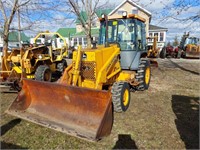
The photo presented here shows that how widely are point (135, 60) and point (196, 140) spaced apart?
3.49m

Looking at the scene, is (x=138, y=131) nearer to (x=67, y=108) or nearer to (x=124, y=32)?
(x=67, y=108)

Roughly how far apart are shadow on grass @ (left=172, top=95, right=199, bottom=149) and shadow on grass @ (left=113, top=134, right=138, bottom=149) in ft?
3.27

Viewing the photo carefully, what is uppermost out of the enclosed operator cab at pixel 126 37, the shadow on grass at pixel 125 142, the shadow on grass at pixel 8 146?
the enclosed operator cab at pixel 126 37

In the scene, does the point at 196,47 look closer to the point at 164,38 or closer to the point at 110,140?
the point at 164,38

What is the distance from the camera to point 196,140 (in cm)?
393

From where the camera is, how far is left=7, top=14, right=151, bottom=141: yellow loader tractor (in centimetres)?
410

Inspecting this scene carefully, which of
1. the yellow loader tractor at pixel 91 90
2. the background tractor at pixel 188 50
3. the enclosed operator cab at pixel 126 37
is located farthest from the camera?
the background tractor at pixel 188 50

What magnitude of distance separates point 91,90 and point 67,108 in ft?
2.81

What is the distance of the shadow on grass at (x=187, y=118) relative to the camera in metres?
3.96

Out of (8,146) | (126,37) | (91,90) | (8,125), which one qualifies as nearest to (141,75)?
(126,37)

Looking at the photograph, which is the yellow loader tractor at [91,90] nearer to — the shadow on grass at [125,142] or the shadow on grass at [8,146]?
the shadow on grass at [125,142]

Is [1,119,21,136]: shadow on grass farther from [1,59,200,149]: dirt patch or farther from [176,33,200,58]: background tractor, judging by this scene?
[176,33,200,58]: background tractor

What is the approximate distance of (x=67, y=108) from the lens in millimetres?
4629

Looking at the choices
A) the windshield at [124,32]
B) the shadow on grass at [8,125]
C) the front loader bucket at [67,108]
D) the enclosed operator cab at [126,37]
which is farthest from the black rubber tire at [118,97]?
the shadow on grass at [8,125]
